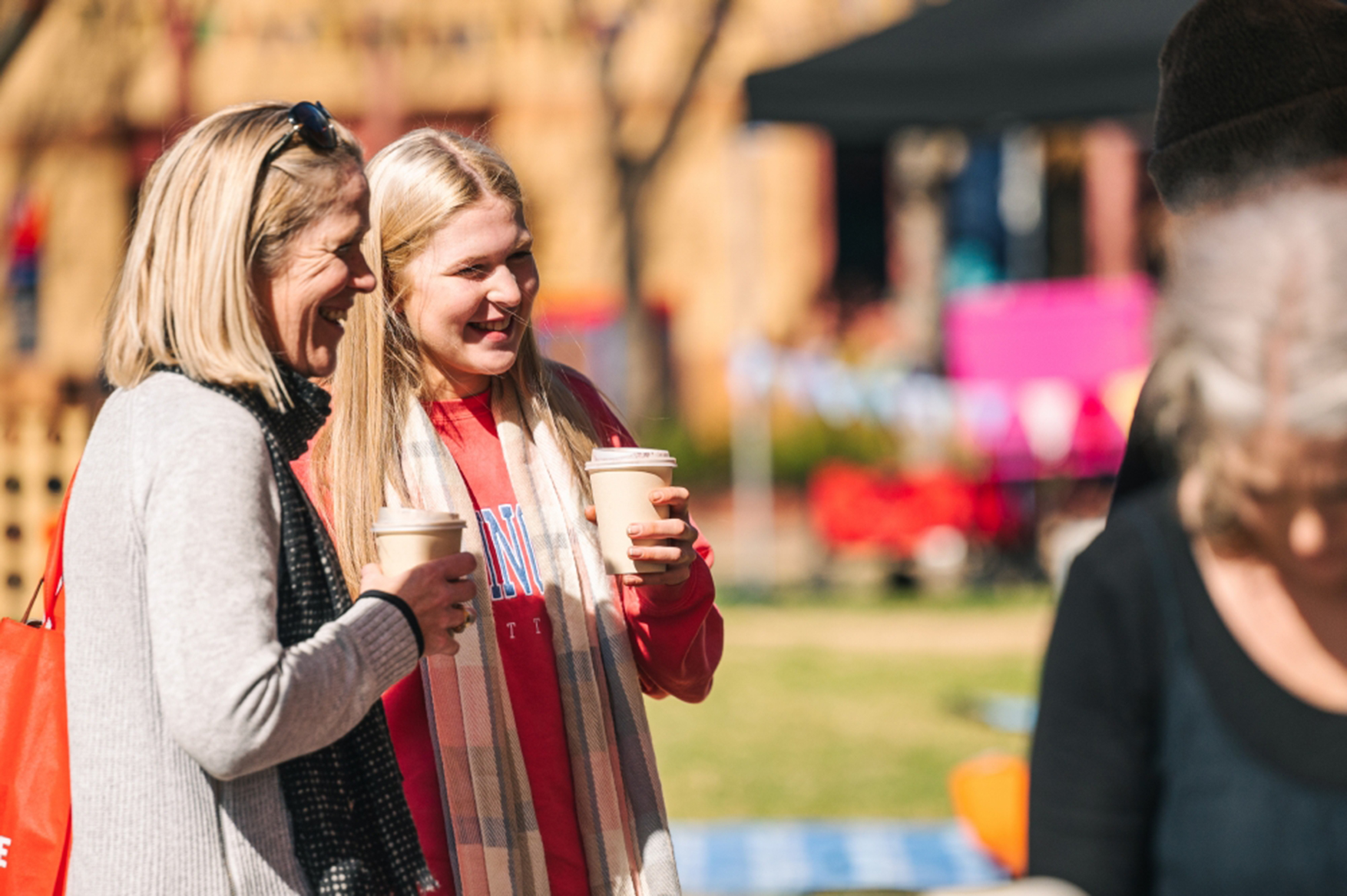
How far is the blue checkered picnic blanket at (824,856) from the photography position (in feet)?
14.4

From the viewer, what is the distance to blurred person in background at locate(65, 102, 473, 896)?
1483 millimetres

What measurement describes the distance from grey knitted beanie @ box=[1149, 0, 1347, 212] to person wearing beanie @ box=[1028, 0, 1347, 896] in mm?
638

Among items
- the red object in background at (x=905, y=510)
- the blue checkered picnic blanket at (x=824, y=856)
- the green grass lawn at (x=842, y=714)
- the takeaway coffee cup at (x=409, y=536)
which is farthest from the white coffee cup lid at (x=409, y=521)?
the red object in background at (x=905, y=510)

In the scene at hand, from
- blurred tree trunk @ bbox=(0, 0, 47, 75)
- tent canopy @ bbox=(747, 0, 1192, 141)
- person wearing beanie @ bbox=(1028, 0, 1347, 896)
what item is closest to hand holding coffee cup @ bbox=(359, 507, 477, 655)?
person wearing beanie @ bbox=(1028, 0, 1347, 896)

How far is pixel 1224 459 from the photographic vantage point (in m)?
1.24

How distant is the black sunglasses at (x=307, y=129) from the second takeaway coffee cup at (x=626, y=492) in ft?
1.96

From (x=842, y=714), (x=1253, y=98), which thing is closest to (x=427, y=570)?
(x=1253, y=98)

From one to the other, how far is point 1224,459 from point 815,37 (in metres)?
16.3

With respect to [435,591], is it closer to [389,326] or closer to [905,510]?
[389,326]

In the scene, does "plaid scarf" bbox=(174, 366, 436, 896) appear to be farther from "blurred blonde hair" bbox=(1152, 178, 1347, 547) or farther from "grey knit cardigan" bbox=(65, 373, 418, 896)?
"blurred blonde hair" bbox=(1152, 178, 1347, 547)

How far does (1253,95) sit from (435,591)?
127cm

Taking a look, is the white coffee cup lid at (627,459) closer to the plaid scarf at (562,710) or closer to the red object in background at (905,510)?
the plaid scarf at (562,710)

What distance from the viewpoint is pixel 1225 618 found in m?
1.25

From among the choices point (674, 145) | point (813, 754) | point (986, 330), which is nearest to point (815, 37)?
point (674, 145)
